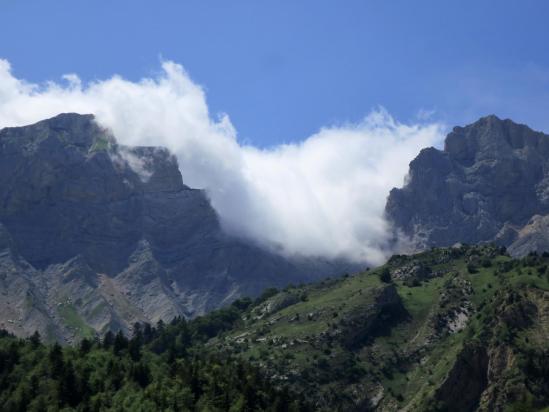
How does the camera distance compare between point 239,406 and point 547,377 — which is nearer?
point 239,406

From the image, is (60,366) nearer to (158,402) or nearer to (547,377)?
(158,402)

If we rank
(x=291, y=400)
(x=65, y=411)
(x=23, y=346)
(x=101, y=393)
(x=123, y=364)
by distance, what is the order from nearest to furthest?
1. (x=65, y=411)
2. (x=101, y=393)
3. (x=291, y=400)
4. (x=123, y=364)
5. (x=23, y=346)

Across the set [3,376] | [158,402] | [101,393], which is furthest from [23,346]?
[158,402]

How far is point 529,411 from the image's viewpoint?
155 meters

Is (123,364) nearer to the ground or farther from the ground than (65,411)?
farther from the ground

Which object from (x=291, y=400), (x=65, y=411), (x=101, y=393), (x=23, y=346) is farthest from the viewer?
(x=23, y=346)

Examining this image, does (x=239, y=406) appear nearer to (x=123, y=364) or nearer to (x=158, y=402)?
(x=158, y=402)

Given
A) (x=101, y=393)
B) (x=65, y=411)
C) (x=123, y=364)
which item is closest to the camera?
(x=65, y=411)

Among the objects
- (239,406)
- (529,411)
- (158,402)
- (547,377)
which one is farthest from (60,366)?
(547,377)

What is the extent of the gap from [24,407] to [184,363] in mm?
41398

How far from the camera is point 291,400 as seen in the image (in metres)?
169

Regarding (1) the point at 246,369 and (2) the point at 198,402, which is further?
(1) the point at 246,369

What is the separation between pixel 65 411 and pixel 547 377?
117 m

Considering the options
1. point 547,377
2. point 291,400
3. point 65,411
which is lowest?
point 65,411
